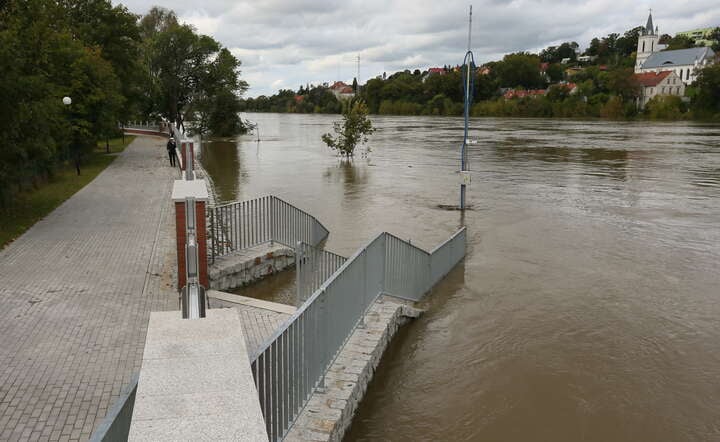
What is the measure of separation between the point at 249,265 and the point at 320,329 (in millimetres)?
5524

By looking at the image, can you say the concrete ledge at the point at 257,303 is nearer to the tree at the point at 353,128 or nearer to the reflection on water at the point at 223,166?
the reflection on water at the point at 223,166

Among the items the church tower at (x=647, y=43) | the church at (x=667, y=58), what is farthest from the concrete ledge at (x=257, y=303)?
the church tower at (x=647, y=43)

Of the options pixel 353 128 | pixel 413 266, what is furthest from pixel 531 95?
pixel 413 266

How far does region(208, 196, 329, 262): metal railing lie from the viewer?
35.8 ft

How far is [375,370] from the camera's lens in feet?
24.4

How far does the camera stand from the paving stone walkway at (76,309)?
18.5ft

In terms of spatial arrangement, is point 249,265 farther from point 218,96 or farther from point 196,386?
point 218,96

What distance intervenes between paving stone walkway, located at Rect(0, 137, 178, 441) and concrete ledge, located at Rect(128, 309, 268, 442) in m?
2.58

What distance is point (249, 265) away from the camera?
35.4ft

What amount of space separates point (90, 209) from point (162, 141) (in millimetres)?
29717

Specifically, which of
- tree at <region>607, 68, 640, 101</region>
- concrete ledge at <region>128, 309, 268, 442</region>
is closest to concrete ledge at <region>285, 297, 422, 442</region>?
concrete ledge at <region>128, 309, 268, 442</region>

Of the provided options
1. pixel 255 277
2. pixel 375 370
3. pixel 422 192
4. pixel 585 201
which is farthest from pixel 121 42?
pixel 375 370

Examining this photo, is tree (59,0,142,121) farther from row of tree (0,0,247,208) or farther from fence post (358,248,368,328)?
fence post (358,248,368,328)

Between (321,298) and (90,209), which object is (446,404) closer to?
(321,298)
